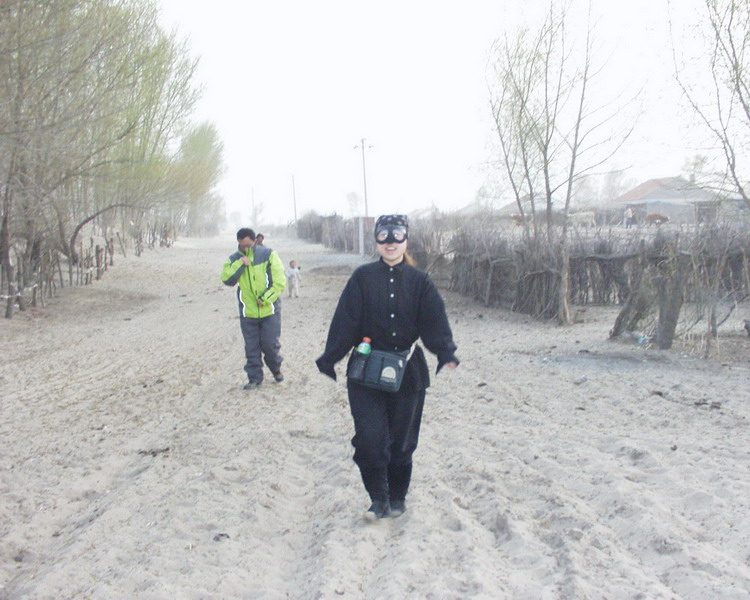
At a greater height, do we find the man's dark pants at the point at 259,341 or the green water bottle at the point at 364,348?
the green water bottle at the point at 364,348

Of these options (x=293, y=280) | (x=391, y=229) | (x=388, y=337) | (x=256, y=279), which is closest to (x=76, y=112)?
(x=256, y=279)

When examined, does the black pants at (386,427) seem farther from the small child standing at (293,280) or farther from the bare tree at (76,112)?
the small child standing at (293,280)

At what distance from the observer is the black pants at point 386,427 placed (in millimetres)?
4066

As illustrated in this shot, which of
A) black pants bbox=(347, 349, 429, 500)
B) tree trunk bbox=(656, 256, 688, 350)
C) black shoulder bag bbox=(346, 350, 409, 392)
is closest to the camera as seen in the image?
black shoulder bag bbox=(346, 350, 409, 392)

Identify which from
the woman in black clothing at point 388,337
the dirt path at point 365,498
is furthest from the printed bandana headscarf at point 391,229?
the dirt path at point 365,498

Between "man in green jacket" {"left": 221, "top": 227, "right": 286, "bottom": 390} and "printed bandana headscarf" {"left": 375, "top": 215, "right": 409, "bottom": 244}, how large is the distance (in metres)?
3.58

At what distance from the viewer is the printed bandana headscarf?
13.5 feet

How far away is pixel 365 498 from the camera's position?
4.65 m

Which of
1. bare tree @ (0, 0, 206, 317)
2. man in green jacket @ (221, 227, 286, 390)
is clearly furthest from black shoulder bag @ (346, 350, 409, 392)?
bare tree @ (0, 0, 206, 317)

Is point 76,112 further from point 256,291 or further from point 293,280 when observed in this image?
point 293,280

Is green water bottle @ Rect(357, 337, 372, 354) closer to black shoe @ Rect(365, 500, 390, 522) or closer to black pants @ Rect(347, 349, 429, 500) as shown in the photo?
black pants @ Rect(347, 349, 429, 500)

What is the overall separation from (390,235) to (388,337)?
58 cm

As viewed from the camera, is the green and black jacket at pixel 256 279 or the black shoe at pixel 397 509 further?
the green and black jacket at pixel 256 279

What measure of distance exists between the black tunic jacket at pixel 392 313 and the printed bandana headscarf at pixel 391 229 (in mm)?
152
